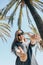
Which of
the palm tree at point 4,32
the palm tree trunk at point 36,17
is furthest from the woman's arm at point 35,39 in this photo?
the palm tree at point 4,32

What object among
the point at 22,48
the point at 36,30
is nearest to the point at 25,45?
the point at 22,48

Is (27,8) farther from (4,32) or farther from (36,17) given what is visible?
(4,32)

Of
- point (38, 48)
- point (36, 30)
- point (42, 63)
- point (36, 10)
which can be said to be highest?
point (36, 10)

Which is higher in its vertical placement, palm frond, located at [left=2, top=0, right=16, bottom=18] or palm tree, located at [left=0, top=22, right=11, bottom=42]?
palm frond, located at [left=2, top=0, right=16, bottom=18]

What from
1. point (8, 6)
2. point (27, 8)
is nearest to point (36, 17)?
point (27, 8)

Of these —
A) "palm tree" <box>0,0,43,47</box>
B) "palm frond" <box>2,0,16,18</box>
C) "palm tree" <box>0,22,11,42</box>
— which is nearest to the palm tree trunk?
"palm tree" <box>0,0,43,47</box>

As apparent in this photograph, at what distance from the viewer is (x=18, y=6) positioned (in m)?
1.81

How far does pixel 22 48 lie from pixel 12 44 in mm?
84

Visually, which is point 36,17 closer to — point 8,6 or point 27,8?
point 27,8

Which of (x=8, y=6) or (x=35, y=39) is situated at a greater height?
(x=8, y=6)

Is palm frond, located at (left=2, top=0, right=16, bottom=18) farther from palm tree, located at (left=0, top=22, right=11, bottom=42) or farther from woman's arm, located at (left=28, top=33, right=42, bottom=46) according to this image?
woman's arm, located at (left=28, top=33, right=42, bottom=46)

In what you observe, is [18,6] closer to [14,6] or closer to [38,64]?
[14,6]

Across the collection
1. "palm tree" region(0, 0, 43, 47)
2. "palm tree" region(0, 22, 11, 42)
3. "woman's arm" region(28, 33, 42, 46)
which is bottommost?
"woman's arm" region(28, 33, 42, 46)

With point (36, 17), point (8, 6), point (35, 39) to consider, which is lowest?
point (35, 39)
